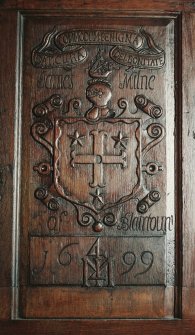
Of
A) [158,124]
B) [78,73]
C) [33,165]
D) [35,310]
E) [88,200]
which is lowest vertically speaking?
[35,310]

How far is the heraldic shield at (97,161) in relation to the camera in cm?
211

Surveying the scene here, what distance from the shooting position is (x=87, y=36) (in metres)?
2.15

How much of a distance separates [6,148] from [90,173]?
34 centimetres

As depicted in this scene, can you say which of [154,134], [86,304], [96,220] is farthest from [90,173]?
[86,304]

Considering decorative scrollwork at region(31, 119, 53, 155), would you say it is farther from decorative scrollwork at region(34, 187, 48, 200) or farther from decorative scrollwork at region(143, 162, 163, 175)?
decorative scrollwork at region(143, 162, 163, 175)

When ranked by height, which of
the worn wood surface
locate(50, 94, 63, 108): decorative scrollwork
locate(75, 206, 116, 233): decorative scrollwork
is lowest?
locate(75, 206, 116, 233): decorative scrollwork

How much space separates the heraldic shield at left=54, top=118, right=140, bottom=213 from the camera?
6.91 ft

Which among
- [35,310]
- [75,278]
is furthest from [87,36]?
[35,310]

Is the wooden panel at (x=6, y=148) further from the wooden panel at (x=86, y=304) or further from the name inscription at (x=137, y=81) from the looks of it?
the name inscription at (x=137, y=81)

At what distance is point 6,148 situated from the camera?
209 cm

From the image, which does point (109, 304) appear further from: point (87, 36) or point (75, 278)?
point (87, 36)

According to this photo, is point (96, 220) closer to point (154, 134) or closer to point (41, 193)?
point (41, 193)

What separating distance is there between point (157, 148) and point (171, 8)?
0.56m

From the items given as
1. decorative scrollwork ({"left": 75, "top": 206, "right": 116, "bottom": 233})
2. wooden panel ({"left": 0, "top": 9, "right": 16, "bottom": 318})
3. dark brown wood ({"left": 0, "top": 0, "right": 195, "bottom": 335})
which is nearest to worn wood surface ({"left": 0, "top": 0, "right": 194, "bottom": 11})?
dark brown wood ({"left": 0, "top": 0, "right": 195, "bottom": 335})
